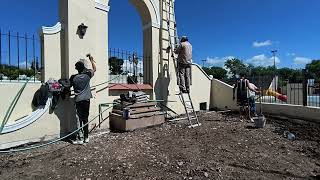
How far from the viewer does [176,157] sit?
531cm

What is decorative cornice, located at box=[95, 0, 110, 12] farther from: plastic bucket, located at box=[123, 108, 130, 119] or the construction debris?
plastic bucket, located at box=[123, 108, 130, 119]

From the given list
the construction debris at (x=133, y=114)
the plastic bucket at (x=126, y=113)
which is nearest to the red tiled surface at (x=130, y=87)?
the construction debris at (x=133, y=114)

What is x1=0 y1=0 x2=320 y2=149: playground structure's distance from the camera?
6156mm

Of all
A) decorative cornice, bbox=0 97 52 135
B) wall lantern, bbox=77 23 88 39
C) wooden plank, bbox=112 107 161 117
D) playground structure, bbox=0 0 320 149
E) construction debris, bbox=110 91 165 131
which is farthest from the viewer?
wooden plank, bbox=112 107 161 117

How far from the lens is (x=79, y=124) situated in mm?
6504

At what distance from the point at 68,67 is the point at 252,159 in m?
4.58

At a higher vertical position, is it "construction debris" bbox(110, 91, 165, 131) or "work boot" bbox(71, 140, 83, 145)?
"construction debris" bbox(110, 91, 165, 131)

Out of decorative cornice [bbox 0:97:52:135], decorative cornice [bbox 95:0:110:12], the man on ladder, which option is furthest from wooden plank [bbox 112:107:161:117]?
decorative cornice [bbox 95:0:110:12]

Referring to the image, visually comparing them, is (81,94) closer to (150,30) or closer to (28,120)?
(28,120)

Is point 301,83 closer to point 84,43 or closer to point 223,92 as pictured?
point 223,92

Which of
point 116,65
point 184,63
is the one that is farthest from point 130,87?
point 184,63

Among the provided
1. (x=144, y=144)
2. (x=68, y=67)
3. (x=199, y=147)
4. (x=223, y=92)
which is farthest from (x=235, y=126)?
(x=68, y=67)

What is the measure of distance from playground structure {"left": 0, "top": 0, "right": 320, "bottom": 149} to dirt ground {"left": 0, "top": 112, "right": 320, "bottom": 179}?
1.84 feet

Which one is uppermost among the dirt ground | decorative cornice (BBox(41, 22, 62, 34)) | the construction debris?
decorative cornice (BBox(41, 22, 62, 34))
